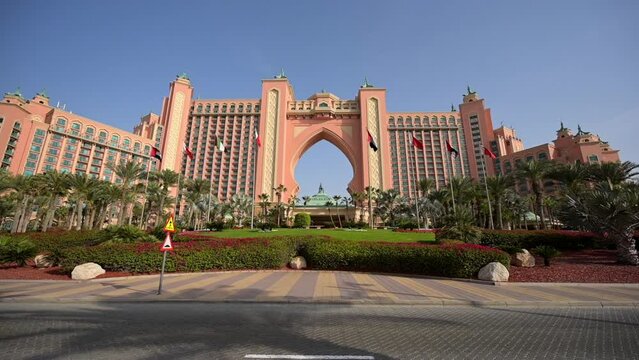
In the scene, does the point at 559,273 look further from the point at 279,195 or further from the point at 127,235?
the point at 279,195

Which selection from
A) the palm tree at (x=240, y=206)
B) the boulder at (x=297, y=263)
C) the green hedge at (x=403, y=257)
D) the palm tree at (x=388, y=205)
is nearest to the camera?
the green hedge at (x=403, y=257)

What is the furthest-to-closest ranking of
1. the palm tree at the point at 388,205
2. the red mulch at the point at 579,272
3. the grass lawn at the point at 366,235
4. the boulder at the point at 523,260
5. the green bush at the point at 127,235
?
the palm tree at the point at 388,205
the grass lawn at the point at 366,235
the green bush at the point at 127,235
the boulder at the point at 523,260
the red mulch at the point at 579,272

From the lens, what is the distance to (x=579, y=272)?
1363cm

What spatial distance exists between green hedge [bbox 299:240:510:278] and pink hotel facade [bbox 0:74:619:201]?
56322mm

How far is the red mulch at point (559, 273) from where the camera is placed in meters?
12.5

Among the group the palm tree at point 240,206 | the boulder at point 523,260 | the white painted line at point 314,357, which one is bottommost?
the white painted line at point 314,357

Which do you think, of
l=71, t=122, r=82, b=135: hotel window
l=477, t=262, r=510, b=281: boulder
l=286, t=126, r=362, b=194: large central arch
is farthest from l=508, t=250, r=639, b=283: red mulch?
l=71, t=122, r=82, b=135: hotel window

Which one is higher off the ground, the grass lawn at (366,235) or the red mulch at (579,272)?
the grass lawn at (366,235)

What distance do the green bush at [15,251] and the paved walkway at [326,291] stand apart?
4562 mm

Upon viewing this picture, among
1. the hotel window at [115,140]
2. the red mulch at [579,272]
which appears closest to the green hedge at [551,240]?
the red mulch at [579,272]

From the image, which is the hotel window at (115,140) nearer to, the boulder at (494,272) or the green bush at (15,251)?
the green bush at (15,251)

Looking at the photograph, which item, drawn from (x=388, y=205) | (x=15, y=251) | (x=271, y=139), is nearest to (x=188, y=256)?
(x=15, y=251)

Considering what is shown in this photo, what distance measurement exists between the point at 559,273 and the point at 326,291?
12.2 metres

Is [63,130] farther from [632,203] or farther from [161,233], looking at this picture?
[632,203]
